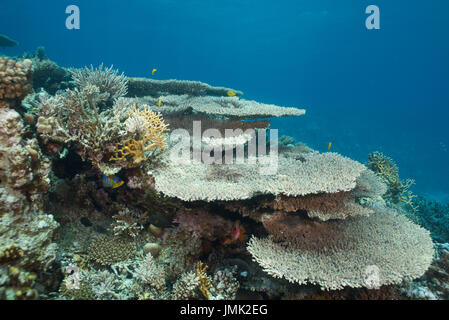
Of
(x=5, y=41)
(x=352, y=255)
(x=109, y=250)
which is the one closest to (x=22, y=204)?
(x=109, y=250)

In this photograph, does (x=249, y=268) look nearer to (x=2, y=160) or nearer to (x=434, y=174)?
(x=2, y=160)

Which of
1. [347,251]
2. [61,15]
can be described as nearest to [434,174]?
[347,251]

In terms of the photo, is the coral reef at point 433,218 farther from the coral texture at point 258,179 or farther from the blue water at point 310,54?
the blue water at point 310,54

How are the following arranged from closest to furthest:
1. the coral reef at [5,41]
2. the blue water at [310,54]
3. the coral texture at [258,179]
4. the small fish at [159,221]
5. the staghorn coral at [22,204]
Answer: the staghorn coral at [22,204], the coral texture at [258,179], the small fish at [159,221], the coral reef at [5,41], the blue water at [310,54]

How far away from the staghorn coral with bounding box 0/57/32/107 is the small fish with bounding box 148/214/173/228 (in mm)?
2576

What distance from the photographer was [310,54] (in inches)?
4611

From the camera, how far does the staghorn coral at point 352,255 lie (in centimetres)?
291

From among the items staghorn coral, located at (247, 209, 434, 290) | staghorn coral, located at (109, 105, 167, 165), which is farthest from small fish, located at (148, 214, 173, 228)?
staghorn coral, located at (247, 209, 434, 290)

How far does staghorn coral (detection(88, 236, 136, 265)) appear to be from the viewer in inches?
142

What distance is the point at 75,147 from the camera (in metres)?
3.91

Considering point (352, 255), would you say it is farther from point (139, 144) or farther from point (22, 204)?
point (22, 204)

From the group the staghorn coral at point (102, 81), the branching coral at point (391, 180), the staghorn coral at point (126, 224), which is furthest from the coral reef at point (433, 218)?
the staghorn coral at point (102, 81)

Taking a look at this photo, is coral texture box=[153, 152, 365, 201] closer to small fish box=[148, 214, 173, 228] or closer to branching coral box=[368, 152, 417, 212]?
small fish box=[148, 214, 173, 228]

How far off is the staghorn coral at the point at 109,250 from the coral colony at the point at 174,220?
19 mm
